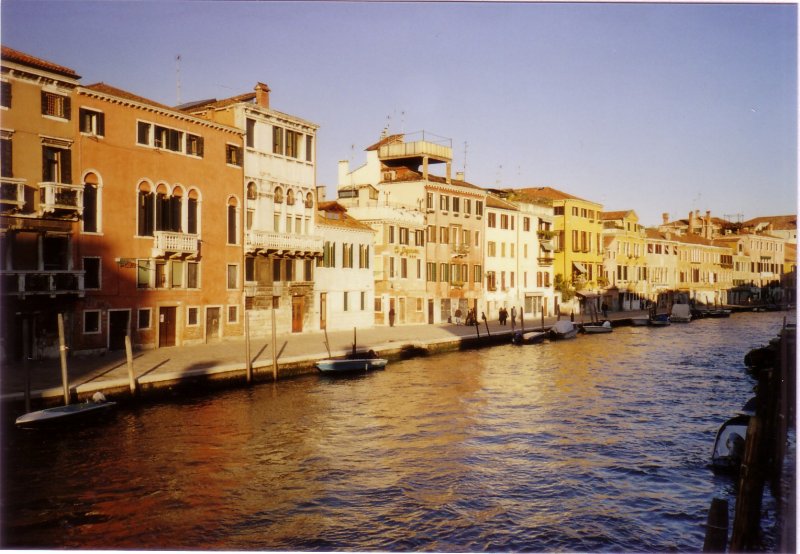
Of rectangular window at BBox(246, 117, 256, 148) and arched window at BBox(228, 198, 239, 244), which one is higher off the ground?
rectangular window at BBox(246, 117, 256, 148)

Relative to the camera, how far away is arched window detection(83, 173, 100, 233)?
965 inches

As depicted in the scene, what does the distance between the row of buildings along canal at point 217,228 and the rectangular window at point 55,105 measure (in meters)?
0.05

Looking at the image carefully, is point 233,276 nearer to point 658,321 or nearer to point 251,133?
point 251,133

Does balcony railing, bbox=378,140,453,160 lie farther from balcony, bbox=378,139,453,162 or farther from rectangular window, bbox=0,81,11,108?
rectangular window, bbox=0,81,11,108

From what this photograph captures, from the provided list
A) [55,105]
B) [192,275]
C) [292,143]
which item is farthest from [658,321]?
[55,105]

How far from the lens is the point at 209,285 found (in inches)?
1156

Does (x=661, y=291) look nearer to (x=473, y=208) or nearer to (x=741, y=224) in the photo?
(x=741, y=224)

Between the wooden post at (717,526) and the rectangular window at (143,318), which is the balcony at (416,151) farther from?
the wooden post at (717,526)

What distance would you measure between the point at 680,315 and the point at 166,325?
4401cm

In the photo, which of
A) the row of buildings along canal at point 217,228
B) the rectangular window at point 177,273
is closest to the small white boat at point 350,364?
the row of buildings along canal at point 217,228

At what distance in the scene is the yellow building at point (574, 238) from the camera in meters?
59.5

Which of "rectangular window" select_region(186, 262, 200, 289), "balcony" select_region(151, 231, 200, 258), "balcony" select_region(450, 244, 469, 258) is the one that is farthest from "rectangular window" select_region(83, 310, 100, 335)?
"balcony" select_region(450, 244, 469, 258)

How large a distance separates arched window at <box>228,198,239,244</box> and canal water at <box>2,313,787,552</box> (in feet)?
30.0

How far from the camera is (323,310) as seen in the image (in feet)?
117
